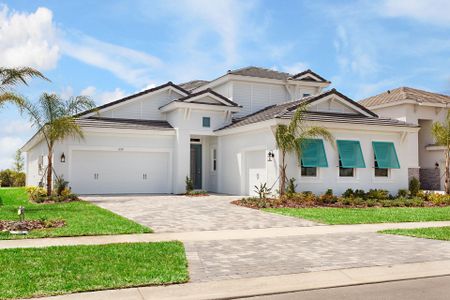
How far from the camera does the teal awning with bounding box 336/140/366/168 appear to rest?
21656 mm

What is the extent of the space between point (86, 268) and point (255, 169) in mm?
15699

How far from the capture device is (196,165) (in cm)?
2652

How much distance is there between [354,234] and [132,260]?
19.8 feet

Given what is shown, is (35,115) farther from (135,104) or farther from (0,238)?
(0,238)

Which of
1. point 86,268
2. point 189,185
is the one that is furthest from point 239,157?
point 86,268

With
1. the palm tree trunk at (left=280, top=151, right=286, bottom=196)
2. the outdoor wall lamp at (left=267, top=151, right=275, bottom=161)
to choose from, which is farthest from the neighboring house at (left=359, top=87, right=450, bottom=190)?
the palm tree trunk at (left=280, top=151, right=286, bottom=196)

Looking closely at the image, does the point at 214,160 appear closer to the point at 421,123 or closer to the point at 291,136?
the point at 291,136

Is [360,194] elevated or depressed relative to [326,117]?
depressed

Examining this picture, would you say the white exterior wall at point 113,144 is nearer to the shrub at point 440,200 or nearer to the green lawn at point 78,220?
the green lawn at point 78,220

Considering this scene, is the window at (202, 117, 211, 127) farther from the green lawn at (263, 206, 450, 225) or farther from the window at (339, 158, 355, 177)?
the green lawn at (263, 206, 450, 225)

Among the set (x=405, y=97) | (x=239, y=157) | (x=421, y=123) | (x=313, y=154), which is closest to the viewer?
(x=313, y=154)

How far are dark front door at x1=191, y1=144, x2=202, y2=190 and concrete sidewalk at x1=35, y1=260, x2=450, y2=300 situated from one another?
1913 centimetres

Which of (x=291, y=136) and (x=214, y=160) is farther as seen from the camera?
(x=214, y=160)

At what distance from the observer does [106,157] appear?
24031 mm
